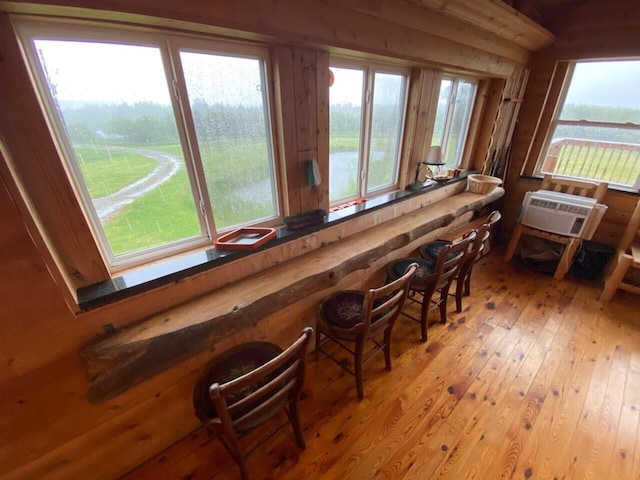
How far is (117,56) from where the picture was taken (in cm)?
104

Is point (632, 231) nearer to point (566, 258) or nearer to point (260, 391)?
point (566, 258)

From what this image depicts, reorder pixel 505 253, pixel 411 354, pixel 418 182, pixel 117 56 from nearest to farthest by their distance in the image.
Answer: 1. pixel 117 56
2. pixel 411 354
3. pixel 418 182
4. pixel 505 253

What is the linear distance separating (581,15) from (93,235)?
4308mm

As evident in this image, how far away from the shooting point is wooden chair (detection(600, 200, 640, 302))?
237 cm

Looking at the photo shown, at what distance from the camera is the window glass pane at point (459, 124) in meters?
2.73

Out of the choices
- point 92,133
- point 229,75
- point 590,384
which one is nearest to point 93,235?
point 92,133

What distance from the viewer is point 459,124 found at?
291 cm

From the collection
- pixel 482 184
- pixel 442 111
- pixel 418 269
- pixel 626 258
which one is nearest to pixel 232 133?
pixel 418 269

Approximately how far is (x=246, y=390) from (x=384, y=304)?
2.64 ft

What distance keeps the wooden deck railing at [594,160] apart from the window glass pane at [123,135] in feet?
13.0

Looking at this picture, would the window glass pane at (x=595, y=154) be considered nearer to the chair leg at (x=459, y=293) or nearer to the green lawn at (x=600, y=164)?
the green lawn at (x=600, y=164)

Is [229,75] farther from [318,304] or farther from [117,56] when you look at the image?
[318,304]

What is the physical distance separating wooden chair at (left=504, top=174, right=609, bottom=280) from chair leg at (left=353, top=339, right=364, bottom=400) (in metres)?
2.63

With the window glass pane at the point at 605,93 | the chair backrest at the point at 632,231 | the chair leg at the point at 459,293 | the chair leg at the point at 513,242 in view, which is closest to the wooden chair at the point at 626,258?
the chair backrest at the point at 632,231
